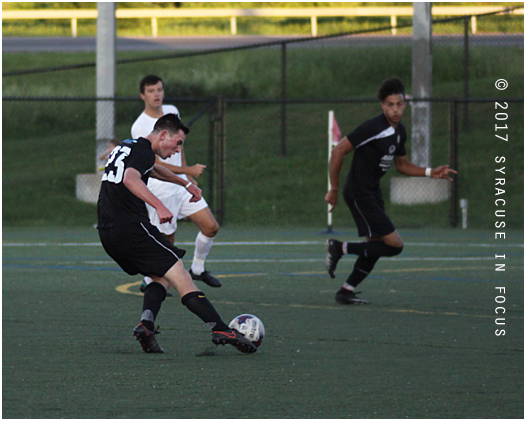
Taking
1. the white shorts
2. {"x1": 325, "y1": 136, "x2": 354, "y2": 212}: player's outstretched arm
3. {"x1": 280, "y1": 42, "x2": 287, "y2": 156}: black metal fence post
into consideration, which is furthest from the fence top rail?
the white shorts

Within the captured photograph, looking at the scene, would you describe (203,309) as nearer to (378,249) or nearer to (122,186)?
(122,186)

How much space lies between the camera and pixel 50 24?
1396 inches

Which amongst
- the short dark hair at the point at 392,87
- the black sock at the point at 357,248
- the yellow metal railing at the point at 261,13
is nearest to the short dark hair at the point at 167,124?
the short dark hair at the point at 392,87

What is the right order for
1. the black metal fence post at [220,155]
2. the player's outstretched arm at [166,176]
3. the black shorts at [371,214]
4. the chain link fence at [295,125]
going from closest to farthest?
1. the player's outstretched arm at [166,176]
2. the black shorts at [371,214]
3. the black metal fence post at [220,155]
4. the chain link fence at [295,125]

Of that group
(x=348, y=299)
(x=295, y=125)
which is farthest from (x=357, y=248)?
(x=295, y=125)

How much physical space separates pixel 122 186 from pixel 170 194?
2.45 m

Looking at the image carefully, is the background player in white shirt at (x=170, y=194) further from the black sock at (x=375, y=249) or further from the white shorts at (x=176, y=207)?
the black sock at (x=375, y=249)

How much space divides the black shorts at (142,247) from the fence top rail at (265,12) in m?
22.9

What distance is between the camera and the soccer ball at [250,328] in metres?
6.68

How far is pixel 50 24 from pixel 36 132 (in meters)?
11.2

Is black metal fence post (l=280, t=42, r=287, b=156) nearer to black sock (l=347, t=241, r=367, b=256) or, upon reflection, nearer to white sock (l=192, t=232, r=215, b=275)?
white sock (l=192, t=232, r=215, b=275)

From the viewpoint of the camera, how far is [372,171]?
8.74 metres

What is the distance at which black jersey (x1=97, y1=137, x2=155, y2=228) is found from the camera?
6336 millimetres

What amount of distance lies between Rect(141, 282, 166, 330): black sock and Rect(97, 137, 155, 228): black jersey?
0.55 m
